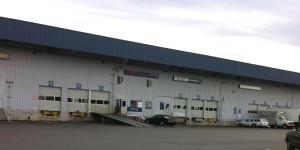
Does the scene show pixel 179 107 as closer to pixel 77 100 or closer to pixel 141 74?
pixel 141 74

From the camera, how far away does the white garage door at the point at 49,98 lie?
40250mm

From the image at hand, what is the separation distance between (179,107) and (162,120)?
312 inches

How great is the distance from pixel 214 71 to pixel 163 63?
8699 millimetres

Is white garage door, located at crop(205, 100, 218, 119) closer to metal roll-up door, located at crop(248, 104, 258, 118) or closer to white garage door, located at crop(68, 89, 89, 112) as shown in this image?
metal roll-up door, located at crop(248, 104, 258, 118)

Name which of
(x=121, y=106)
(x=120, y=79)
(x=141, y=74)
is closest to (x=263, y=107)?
(x=141, y=74)

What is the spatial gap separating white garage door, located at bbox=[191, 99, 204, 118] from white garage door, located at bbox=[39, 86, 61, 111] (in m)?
19.1

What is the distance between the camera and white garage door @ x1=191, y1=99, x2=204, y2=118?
53.6 metres

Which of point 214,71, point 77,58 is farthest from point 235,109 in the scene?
point 77,58

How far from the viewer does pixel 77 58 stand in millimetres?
42969

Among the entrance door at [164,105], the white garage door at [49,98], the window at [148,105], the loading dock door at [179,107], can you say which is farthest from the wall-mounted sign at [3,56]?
the loading dock door at [179,107]

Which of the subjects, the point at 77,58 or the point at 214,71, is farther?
the point at 214,71

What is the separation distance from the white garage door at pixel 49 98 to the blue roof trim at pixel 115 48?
4.57m

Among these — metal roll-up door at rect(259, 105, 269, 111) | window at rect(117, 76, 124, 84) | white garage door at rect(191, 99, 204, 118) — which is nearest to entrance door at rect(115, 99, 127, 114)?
window at rect(117, 76, 124, 84)

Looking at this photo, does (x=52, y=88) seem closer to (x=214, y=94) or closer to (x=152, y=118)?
(x=152, y=118)
